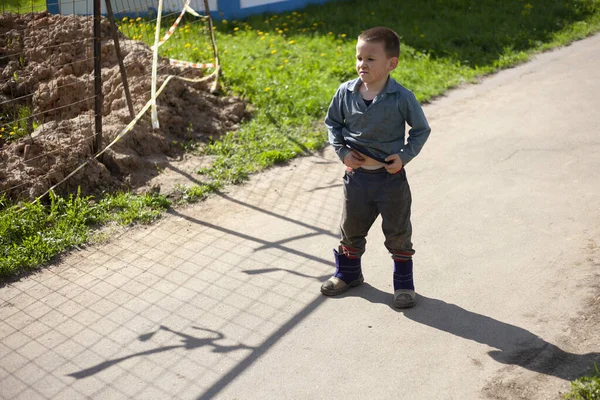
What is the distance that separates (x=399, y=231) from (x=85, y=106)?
396cm

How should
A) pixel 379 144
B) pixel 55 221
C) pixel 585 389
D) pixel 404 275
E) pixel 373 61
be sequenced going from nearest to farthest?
pixel 585 389 → pixel 373 61 → pixel 379 144 → pixel 404 275 → pixel 55 221

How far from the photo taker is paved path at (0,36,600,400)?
3.39 m

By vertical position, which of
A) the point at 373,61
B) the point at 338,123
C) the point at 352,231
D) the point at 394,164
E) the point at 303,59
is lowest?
the point at 352,231

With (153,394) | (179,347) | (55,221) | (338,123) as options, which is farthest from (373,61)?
(55,221)

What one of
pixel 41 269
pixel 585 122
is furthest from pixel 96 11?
pixel 585 122

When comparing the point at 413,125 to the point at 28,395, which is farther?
the point at 413,125

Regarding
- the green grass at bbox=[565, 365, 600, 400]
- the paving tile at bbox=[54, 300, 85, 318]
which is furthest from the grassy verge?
the green grass at bbox=[565, 365, 600, 400]

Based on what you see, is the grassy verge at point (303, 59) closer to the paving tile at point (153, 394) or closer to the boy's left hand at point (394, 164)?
the paving tile at point (153, 394)

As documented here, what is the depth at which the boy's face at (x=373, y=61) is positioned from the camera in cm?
361

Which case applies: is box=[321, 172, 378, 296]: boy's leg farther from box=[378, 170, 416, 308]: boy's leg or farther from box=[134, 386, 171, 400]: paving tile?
box=[134, 386, 171, 400]: paving tile

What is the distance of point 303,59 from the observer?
9203mm

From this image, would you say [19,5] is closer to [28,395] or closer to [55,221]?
[55,221]

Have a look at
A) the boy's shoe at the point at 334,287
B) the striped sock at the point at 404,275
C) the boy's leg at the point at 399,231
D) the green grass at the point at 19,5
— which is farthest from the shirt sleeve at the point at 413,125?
the green grass at the point at 19,5

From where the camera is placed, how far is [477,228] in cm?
492
